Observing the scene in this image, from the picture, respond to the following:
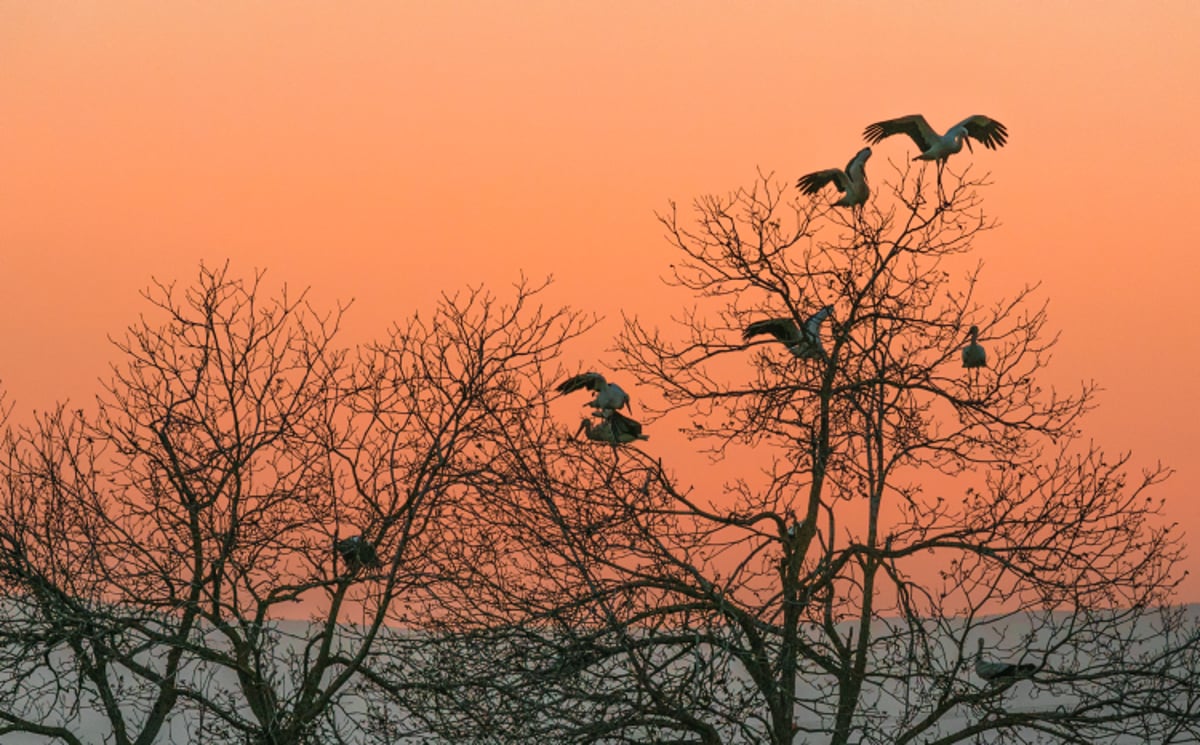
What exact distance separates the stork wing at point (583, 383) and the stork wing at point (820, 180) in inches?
121

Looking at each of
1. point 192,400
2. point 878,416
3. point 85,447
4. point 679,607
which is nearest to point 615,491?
point 679,607

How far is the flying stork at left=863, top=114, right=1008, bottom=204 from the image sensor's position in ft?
47.4

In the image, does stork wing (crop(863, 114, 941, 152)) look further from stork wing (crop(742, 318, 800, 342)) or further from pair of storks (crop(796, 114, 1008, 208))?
stork wing (crop(742, 318, 800, 342))

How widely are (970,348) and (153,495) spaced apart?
8.75 metres

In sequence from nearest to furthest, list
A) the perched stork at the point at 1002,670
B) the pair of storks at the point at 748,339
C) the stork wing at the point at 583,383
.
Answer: the perched stork at the point at 1002,670 → the pair of storks at the point at 748,339 → the stork wing at the point at 583,383

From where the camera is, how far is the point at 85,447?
633 inches

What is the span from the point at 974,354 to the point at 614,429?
355 cm

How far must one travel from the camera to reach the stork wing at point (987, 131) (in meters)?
15.6

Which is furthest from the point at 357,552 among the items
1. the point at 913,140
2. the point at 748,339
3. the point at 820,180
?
the point at 913,140

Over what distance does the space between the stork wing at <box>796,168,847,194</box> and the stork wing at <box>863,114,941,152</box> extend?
102cm

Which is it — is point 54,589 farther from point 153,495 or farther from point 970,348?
point 970,348

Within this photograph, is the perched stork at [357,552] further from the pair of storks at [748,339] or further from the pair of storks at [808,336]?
the pair of storks at [808,336]

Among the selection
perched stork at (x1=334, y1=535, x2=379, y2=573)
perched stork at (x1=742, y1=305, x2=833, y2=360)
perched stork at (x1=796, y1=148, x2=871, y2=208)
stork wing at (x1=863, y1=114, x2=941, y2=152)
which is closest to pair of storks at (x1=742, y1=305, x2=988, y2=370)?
perched stork at (x1=742, y1=305, x2=833, y2=360)

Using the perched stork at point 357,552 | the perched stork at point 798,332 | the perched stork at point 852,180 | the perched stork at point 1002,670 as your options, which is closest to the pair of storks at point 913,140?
the perched stork at point 852,180
